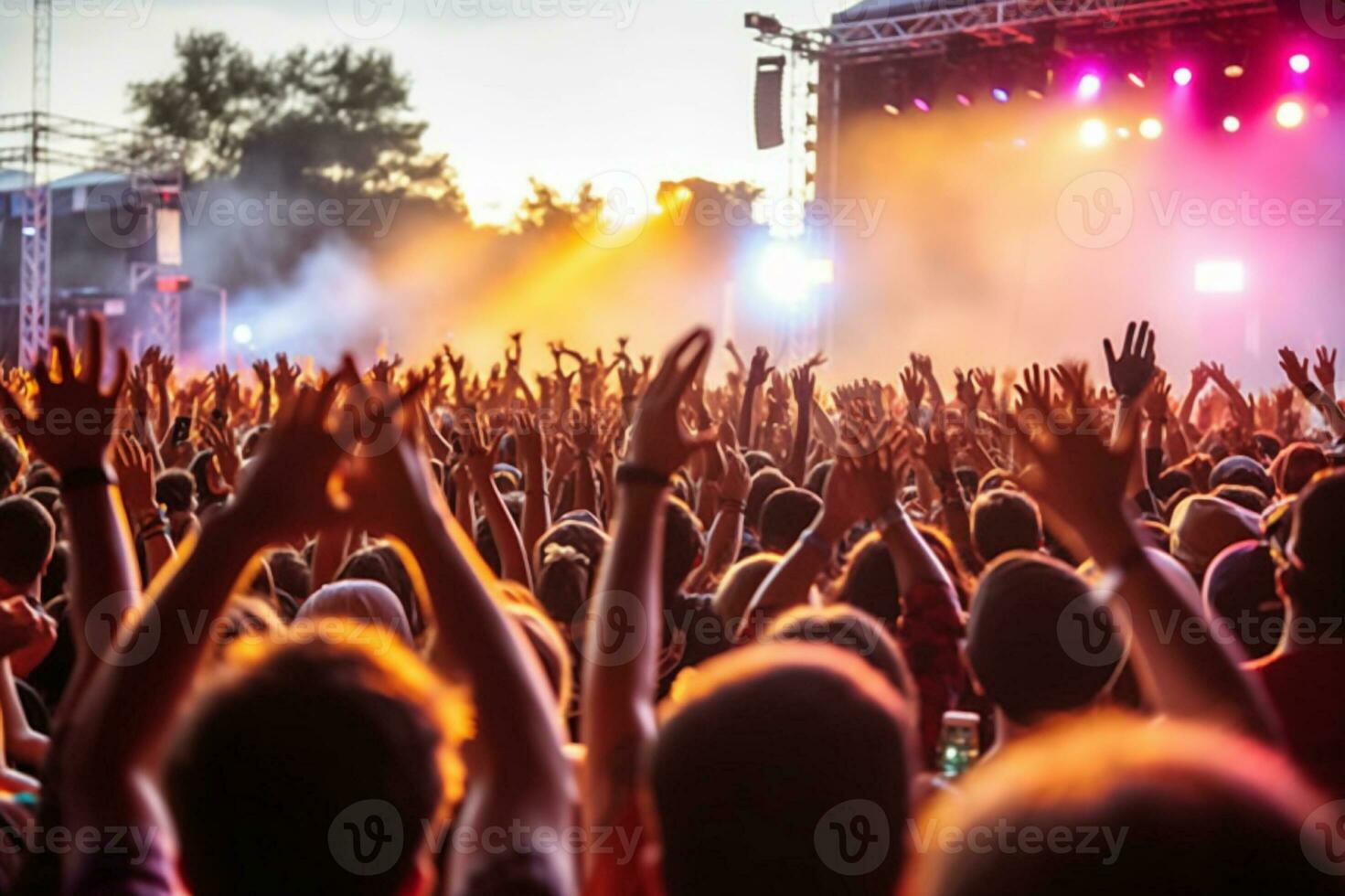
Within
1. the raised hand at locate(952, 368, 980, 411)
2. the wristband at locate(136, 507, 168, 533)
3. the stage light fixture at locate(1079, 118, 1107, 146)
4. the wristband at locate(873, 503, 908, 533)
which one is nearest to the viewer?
the wristband at locate(873, 503, 908, 533)

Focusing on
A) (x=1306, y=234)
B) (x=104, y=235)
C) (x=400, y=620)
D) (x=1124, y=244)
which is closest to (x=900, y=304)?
(x=1124, y=244)

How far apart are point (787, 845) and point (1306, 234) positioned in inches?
820

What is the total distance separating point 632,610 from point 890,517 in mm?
1333

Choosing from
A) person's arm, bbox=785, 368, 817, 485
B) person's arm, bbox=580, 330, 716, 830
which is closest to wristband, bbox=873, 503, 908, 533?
person's arm, bbox=580, 330, 716, 830

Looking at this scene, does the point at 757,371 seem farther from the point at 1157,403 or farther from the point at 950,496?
the point at 950,496

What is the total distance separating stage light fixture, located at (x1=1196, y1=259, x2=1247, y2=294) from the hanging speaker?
22.1 feet

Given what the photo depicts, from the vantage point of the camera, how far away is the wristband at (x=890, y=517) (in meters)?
3.29

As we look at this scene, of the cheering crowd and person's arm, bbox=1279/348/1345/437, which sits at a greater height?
person's arm, bbox=1279/348/1345/437

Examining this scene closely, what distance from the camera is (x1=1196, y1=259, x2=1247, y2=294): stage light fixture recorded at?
20469 mm

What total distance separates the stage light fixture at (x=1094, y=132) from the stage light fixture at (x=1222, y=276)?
243cm

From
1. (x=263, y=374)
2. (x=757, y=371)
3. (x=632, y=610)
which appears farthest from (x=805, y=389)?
(x=632, y=610)

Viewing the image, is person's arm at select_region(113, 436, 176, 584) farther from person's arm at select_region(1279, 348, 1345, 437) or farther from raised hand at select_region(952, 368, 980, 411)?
person's arm at select_region(1279, 348, 1345, 437)

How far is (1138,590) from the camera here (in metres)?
2.03

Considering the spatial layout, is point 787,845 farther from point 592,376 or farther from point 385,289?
point 385,289
